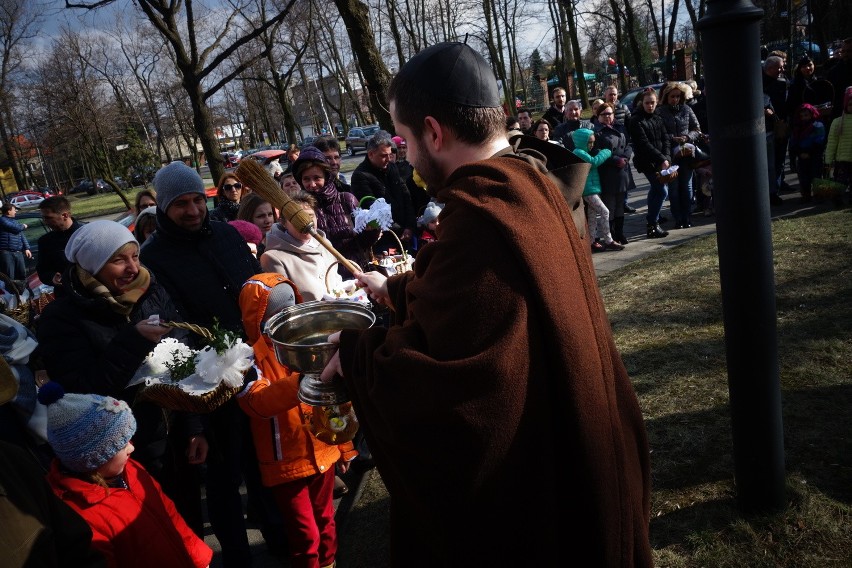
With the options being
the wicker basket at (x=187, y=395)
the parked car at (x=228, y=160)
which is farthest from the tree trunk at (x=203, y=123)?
the wicker basket at (x=187, y=395)

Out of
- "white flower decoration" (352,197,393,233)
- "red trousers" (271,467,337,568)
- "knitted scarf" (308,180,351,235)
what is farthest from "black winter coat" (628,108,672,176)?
"red trousers" (271,467,337,568)

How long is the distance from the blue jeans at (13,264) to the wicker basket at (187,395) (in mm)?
10410

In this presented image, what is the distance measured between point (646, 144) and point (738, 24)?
6.88 metres

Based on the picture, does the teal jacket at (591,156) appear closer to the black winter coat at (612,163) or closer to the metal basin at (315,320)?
the black winter coat at (612,163)

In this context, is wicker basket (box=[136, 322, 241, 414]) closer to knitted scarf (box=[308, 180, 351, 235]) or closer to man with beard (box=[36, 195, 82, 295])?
knitted scarf (box=[308, 180, 351, 235])

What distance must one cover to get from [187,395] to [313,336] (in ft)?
2.09

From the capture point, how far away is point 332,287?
349 cm

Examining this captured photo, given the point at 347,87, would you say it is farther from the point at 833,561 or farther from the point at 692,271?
the point at 833,561

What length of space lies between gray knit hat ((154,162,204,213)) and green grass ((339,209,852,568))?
2.19 m

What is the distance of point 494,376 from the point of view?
4.87ft

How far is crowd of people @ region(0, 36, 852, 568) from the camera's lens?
1.53 meters

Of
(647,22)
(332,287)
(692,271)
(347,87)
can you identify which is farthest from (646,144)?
(647,22)

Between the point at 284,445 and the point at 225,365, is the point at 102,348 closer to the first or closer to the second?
the point at 225,365

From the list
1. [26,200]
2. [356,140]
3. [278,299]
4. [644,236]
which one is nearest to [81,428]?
[278,299]
